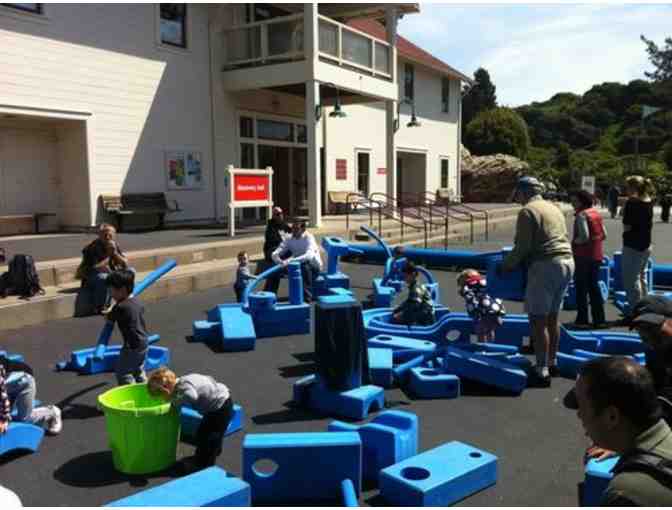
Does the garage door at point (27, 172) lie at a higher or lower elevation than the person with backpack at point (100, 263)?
higher

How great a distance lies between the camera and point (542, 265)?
18.9ft

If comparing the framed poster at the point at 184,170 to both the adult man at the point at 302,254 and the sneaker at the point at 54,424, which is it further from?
the sneaker at the point at 54,424

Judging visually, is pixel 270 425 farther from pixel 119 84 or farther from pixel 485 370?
pixel 119 84

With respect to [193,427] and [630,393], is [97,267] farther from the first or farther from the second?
[630,393]

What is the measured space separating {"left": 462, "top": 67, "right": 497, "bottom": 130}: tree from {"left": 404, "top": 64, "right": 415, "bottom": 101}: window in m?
42.6

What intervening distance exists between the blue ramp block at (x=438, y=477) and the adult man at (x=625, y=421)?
5.88 ft

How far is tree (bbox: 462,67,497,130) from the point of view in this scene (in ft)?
230

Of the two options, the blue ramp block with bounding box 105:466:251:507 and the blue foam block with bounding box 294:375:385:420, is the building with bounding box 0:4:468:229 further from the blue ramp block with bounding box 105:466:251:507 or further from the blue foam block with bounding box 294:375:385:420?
the blue ramp block with bounding box 105:466:251:507

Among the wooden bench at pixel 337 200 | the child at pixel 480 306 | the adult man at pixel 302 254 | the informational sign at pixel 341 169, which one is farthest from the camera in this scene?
the informational sign at pixel 341 169

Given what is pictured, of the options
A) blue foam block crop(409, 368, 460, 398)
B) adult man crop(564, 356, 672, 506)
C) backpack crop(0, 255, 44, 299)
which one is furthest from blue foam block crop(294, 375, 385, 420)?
backpack crop(0, 255, 44, 299)

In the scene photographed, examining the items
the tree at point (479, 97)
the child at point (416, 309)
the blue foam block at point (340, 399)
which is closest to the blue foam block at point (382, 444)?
the blue foam block at point (340, 399)

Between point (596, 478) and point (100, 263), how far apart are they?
7.31 m

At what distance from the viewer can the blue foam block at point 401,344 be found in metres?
6.40

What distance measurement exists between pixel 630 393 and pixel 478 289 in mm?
4825
